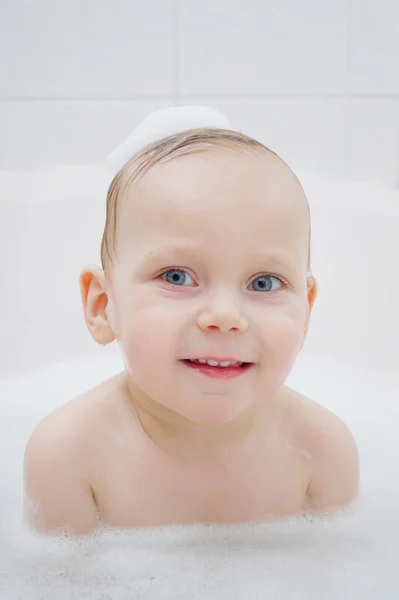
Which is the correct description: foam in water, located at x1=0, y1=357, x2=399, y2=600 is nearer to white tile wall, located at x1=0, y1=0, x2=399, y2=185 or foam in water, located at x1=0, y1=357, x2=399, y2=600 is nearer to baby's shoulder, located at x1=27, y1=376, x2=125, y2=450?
baby's shoulder, located at x1=27, y1=376, x2=125, y2=450

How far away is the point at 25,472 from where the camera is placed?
39.6 inches

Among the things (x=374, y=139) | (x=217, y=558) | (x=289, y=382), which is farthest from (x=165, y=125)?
(x=374, y=139)

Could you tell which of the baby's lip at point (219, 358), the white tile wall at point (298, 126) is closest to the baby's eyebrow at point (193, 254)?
the baby's lip at point (219, 358)

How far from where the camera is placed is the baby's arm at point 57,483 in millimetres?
982

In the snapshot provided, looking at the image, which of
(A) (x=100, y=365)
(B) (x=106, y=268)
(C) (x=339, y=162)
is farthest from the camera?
(C) (x=339, y=162)

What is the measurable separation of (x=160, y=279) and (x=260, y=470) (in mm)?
317

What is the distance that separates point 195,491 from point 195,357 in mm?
256

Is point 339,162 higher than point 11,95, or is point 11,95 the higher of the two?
point 11,95

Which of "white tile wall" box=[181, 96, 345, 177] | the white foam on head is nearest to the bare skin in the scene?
the white foam on head

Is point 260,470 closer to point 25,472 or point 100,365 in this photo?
point 25,472

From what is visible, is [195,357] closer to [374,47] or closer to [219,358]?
[219,358]

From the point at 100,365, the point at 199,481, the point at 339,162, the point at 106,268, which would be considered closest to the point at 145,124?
the point at 106,268

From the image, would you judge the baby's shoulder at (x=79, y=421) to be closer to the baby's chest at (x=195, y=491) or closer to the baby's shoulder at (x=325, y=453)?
the baby's chest at (x=195, y=491)

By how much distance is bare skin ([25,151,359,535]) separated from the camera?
837mm
